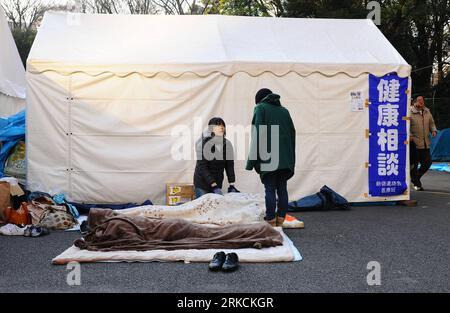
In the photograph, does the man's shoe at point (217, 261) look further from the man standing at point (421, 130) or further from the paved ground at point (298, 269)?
the man standing at point (421, 130)

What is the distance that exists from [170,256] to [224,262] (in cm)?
52

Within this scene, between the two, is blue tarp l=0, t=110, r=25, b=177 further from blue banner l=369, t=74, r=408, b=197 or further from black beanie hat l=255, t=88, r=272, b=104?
blue banner l=369, t=74, r=408, b=197

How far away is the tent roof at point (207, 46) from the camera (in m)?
6.76

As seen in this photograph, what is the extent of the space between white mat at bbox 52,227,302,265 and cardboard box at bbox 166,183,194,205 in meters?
2.40

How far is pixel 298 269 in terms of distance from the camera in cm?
386

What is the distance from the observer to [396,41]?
18.3 meters

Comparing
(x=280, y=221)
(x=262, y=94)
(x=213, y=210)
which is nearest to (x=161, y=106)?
(x=213, y=210)

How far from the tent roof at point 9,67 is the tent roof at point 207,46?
13.0 feet

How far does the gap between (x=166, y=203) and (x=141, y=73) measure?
1.88 meters

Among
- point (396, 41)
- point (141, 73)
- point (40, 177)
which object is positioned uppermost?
point (396, 41)

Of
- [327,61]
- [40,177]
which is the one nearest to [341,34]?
[327,61]

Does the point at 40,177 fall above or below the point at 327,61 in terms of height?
below
